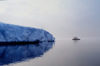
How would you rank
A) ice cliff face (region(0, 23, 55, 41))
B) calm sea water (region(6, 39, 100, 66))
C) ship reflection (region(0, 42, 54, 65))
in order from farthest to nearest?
ice cliff face (region(0, 23, 55, 41)) → ship reflection (region(0, 42, 54, 65)) → calm sea water (region(6, 39, 100, 66))

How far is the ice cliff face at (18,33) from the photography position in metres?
20.6

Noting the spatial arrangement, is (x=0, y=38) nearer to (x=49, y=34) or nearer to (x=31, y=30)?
(x=31, y=30)

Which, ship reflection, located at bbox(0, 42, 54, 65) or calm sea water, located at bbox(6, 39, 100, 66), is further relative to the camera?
ship reflection, located at bbox(0, 42, 54, 65)

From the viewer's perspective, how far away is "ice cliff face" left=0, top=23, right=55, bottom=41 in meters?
20.6

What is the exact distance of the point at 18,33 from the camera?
22734mm

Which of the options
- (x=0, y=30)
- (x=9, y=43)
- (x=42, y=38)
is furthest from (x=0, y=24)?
(x=42, y=38)

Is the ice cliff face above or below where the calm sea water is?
above

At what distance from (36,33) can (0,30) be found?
24.2 feet

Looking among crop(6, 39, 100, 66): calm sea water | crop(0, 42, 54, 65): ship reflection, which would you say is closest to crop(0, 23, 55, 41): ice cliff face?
crop(0, 42, 54, 65): ship reflection

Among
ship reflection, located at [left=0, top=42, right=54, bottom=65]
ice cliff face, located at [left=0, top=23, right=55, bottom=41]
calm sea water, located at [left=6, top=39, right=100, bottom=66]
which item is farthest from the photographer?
ice cliff face, located at [left=0, top=23, right=55, bottom=41]

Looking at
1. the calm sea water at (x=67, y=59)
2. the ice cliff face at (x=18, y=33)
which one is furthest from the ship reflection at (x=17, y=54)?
the ice cliff face at (x=18, y=33)

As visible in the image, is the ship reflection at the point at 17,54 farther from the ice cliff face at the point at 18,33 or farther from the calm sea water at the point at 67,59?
the ice cliff face at the point at 18,33

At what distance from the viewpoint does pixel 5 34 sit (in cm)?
2056

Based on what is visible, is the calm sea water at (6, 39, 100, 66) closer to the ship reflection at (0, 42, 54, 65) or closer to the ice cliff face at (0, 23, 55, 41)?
the ship reflection at (0, 42, 54, 65)
